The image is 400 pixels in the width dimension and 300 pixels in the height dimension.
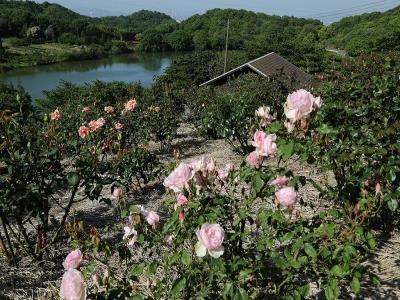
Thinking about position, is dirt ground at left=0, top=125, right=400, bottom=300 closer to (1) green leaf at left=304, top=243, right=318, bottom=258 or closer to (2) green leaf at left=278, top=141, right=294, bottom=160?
(1) green leaf at left=304, top=243, right=318, bottom=258

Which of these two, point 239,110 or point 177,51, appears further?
point 177,51

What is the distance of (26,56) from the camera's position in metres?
73.1

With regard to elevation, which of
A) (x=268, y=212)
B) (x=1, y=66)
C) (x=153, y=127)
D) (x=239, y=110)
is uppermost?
(x=268, y=212)

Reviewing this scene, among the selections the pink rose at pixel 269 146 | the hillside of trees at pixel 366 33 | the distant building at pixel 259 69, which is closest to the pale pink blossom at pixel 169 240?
the pink rose at pixel 269 146

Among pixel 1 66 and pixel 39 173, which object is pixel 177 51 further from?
pixel 39 173

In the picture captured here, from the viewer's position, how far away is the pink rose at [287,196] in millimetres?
1580

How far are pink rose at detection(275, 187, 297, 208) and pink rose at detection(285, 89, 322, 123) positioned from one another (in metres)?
0.28

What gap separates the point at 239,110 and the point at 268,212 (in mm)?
4301

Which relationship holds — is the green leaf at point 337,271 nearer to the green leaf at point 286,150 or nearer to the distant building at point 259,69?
the green leaf at point 286,150

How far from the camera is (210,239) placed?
1.32 m

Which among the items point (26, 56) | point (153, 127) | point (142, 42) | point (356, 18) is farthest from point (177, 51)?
point (153, 127)

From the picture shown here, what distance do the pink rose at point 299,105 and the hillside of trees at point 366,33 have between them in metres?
36.8

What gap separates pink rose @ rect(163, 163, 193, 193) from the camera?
61.1 inches

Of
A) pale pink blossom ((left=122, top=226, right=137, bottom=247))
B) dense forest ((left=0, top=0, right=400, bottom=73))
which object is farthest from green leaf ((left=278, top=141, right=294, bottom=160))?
dense forest ((left=0, top=0, right=400, bottom=73))
